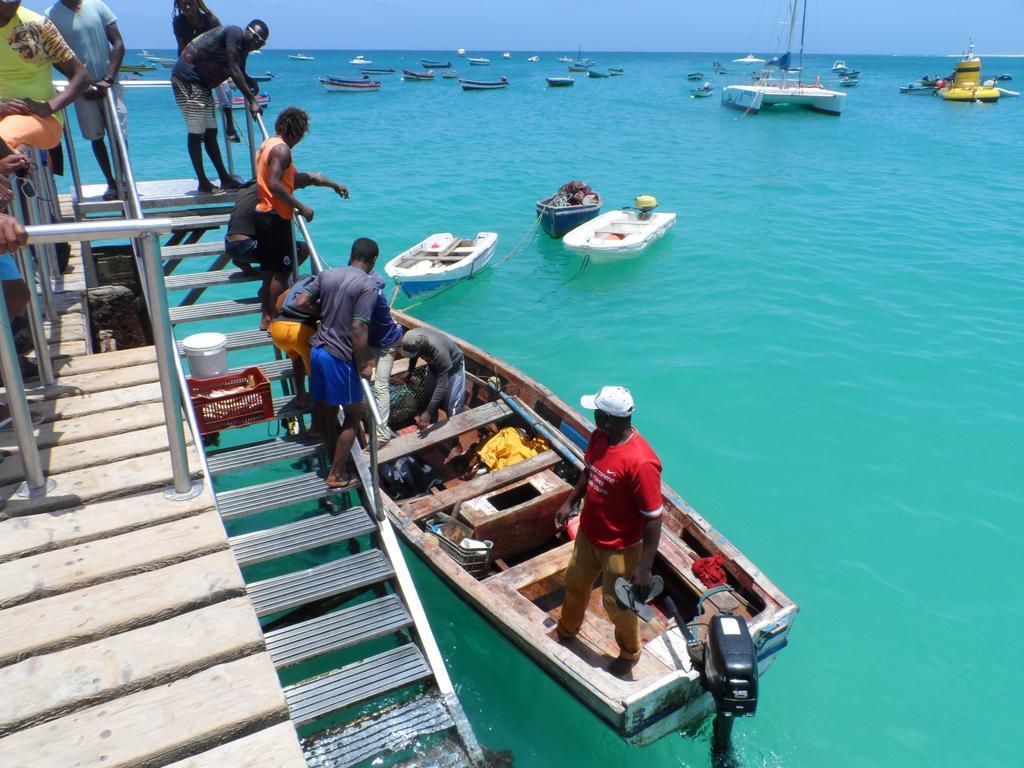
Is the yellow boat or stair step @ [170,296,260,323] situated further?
the yellow boat

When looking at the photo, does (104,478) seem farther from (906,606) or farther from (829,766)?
(906,606)

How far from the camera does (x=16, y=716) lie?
252 centimetres

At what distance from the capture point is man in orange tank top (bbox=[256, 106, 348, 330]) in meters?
6.43

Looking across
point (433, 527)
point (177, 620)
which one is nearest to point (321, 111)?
point (433, 527)

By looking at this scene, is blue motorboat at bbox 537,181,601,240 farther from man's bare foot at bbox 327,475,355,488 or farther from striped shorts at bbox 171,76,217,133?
man's bare foot at bbox 327,475,355,488

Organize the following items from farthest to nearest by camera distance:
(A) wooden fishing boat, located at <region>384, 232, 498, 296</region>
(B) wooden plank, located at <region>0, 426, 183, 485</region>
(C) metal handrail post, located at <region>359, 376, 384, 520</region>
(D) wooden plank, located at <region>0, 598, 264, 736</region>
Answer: (A) wooden fishing boat, located at <region>384, 232, 498, 296</region>
(C) metal handrail post, located at <region>359, 376, 384, 520</region>
(B) wooden plank, located at <region>0, 426, 183, 485</region>
(D) wooden plank, located at <region>0, 598, 264, 736</region>

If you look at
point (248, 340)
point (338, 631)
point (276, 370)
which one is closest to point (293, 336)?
point (276, 370)

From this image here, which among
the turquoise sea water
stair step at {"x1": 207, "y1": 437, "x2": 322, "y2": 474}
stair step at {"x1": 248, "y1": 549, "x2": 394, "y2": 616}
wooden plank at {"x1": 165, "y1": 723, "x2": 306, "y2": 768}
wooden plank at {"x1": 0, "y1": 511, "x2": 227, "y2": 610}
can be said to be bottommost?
the turquoise sea water

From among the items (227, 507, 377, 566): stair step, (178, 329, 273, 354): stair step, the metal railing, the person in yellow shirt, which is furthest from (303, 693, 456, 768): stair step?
the person in yellow shirt

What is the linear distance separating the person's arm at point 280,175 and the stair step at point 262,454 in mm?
2084

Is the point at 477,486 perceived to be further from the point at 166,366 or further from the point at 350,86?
the point at 350,86

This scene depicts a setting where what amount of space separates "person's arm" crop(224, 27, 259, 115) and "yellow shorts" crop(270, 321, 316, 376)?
332cm

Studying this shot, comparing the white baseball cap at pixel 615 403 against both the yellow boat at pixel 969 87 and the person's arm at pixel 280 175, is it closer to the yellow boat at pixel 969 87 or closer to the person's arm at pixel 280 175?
the person's arm at pixel 280 175

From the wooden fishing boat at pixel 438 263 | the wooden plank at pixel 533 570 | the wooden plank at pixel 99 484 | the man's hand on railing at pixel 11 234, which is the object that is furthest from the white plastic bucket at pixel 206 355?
the wooden fishing boat at pixel 438 263
